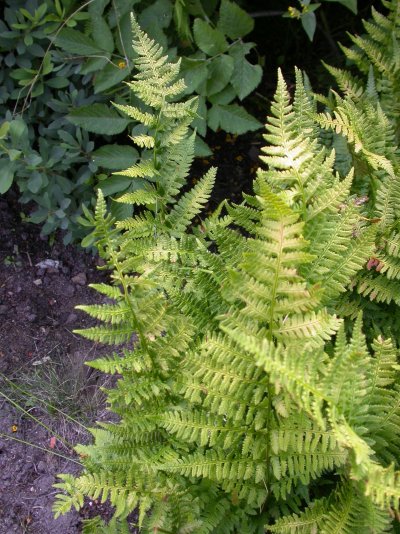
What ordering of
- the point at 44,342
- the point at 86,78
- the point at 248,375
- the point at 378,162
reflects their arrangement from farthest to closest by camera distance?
the point at 44,342 → the point at 86,78 → the point at 378,162 → the point at 248,375

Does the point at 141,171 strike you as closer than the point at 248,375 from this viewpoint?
No

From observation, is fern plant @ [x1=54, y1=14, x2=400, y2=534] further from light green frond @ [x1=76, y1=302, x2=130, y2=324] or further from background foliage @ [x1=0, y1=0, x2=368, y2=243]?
background foliage @ [x1=0, y1=0, x2=368, y2=243]

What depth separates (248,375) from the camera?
4.22ft

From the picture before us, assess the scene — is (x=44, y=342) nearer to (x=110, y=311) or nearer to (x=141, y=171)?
(x=141, y=171)

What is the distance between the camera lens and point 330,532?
1.26 m

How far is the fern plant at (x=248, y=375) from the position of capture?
1209 millimetres

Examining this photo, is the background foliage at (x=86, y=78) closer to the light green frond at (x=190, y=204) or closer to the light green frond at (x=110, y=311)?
the light green frond at (x=190, y=204)

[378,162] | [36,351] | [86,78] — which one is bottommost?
[36,351]

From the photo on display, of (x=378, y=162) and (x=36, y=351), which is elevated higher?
(x=378, y=162)

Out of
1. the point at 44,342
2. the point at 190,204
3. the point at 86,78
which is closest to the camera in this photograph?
the point at 190,204

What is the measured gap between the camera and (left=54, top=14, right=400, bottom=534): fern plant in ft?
3.97

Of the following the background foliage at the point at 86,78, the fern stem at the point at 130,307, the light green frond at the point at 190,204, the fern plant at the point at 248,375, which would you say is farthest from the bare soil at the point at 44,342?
the fern stem at the point at 130,307

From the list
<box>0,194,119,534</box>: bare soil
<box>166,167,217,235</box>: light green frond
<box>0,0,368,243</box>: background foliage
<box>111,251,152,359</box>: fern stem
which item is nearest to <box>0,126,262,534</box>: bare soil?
<box>0,194,119,534</box>: bare soil

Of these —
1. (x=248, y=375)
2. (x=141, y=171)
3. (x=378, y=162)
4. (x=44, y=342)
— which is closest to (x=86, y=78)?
(x=141, y=171)
